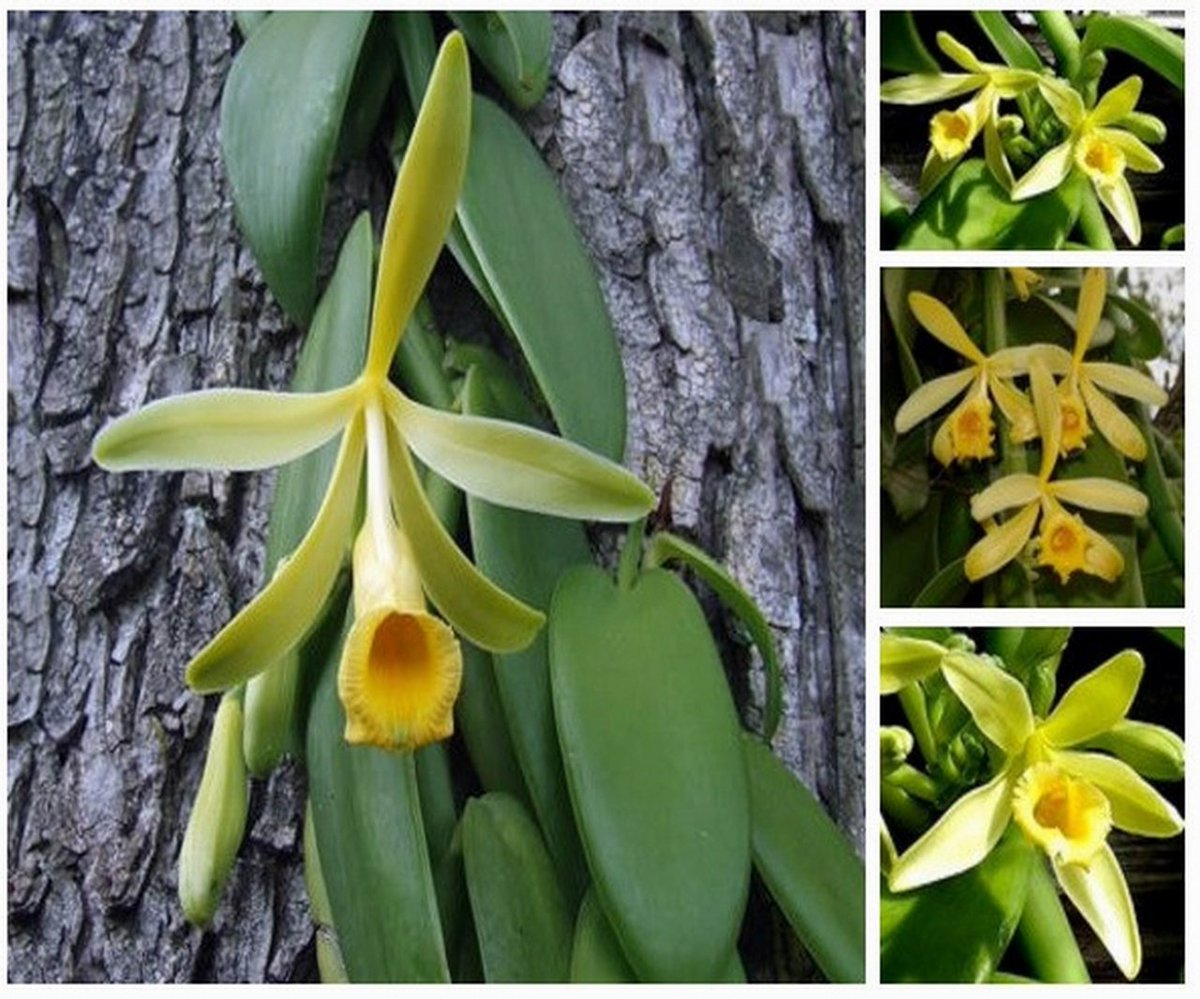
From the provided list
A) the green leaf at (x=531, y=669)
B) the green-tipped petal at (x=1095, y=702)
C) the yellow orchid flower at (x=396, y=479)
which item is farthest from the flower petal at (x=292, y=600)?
the green-tipped petal at (x=1095, y=702)

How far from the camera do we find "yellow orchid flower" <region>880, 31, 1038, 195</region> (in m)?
1.03

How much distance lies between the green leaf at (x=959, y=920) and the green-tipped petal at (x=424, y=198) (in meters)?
0.51

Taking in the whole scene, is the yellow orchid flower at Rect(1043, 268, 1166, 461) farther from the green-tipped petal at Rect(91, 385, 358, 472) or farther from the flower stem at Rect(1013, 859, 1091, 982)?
the green-tipped petal at Rect(91, 385, 358, 472)

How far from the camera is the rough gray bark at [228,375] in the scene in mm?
1021

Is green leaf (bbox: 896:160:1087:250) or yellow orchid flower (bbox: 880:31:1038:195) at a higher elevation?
yellow orchid flower (bbox: 880:31:1038:195)

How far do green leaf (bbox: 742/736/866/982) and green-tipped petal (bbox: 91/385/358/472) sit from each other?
0.36 meters

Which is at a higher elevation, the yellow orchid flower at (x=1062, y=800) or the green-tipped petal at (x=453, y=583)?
the green-tipped petal at (x=453, y=583)

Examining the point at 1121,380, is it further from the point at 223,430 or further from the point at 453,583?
the point at 223,430

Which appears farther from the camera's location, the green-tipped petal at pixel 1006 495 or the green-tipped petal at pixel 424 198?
the green-tipped petal at pixel 1006 495

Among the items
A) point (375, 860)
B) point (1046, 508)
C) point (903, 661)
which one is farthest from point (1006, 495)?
point (375, 860)

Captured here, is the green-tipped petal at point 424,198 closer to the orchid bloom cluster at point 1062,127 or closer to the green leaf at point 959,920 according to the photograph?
the orchid bloom cluster at point 1062,127

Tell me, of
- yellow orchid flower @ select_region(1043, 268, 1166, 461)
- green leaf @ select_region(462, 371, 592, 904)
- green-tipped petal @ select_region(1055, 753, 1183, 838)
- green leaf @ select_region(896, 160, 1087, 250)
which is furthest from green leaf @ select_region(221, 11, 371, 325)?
green-tipped petal @ select_region(1055, 753, 1183, 838)

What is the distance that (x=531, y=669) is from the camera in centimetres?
100

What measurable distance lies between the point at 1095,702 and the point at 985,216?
1.11ft
